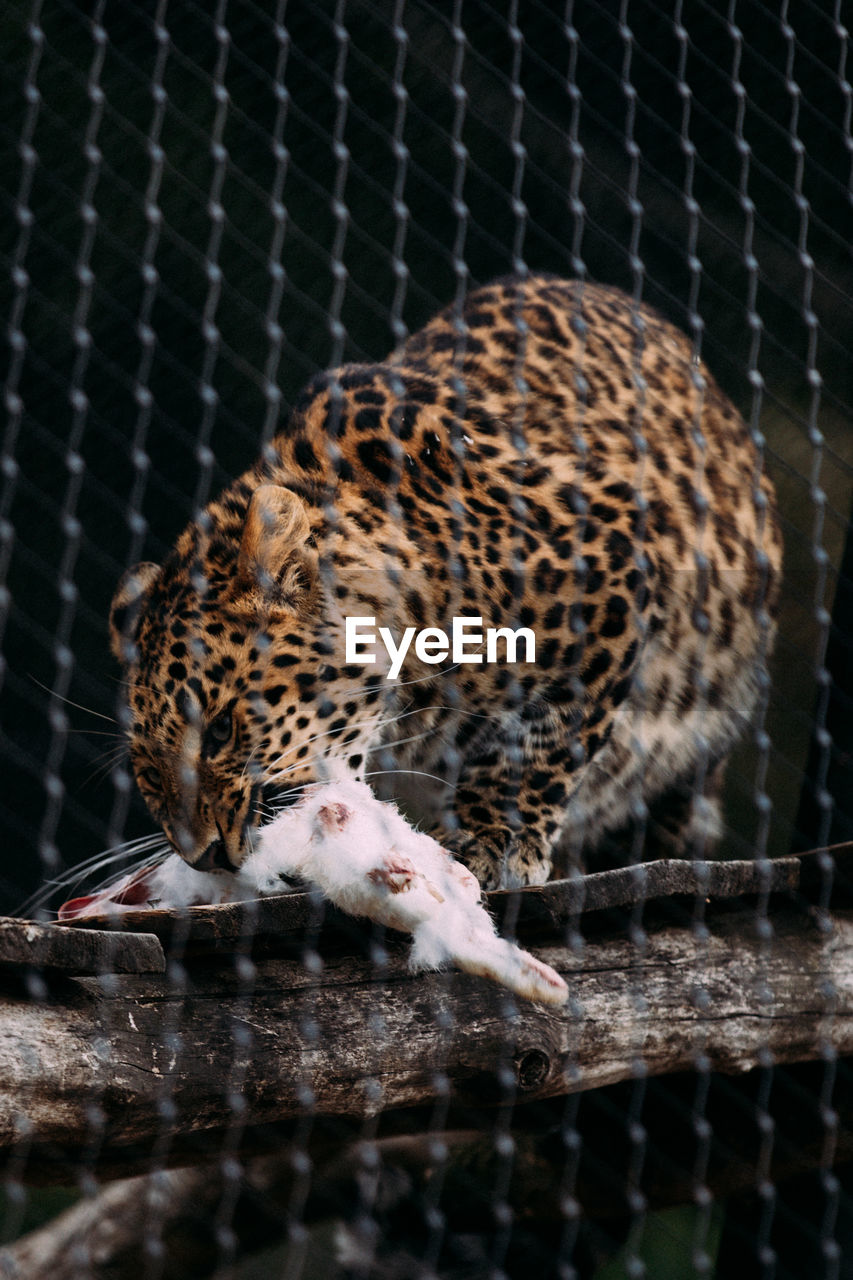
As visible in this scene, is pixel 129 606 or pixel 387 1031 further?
pixel 129 606

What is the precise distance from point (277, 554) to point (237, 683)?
A: 23cm

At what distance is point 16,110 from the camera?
3330 millimetres

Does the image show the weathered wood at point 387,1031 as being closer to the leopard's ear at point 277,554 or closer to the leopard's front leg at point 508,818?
the leopard's front leg at point 508,818

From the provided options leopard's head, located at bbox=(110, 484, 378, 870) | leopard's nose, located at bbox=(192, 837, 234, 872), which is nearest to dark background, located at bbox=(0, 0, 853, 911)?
leopard's head, located at bbox=(110, 484, 378, 870)

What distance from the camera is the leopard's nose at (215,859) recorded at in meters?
2.23

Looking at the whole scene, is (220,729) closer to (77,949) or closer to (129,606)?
(129,606)

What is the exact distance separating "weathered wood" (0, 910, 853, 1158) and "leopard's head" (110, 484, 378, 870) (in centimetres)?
50

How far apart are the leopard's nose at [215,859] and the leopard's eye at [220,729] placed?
18cm

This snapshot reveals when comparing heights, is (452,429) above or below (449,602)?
above

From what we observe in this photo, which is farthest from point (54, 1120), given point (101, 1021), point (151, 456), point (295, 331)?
point (295, 331)

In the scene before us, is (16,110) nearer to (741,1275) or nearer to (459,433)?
(459,433)

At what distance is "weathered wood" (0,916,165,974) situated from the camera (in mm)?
1493

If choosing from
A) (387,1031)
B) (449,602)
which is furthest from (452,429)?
(387,1031)

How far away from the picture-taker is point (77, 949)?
1549 mm
